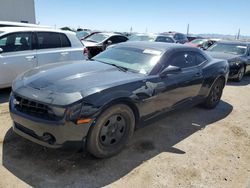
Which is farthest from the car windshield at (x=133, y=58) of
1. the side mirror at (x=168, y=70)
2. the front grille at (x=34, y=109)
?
the front grille at (x=34, y=109)

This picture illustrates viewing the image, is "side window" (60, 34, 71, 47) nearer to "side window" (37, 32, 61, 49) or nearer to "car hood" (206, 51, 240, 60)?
"side window" (37, 32, 61, 49)

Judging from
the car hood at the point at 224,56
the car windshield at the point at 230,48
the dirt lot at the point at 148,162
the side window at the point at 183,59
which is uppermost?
the side window at the point at 183,59

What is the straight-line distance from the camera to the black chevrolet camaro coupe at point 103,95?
9.11ft

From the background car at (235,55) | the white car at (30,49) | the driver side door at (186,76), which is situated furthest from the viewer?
the background car at (235,55)

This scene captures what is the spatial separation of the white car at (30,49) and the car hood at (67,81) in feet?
6.42

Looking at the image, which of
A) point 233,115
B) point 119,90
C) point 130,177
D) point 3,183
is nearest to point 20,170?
point 3,183

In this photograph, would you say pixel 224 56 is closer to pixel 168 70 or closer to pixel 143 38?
pixel 168 70

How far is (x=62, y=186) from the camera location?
8.73ft

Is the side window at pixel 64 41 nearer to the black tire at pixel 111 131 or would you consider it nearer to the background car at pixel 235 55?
the black tire at pixel 111 131

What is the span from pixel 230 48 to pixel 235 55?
0.87m

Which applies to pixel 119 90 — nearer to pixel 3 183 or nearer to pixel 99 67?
pixel 99 67

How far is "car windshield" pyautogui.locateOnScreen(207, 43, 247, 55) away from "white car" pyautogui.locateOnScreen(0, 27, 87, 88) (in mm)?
6124

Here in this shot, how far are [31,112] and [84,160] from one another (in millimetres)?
908

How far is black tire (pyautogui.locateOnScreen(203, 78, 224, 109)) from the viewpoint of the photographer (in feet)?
17.7
